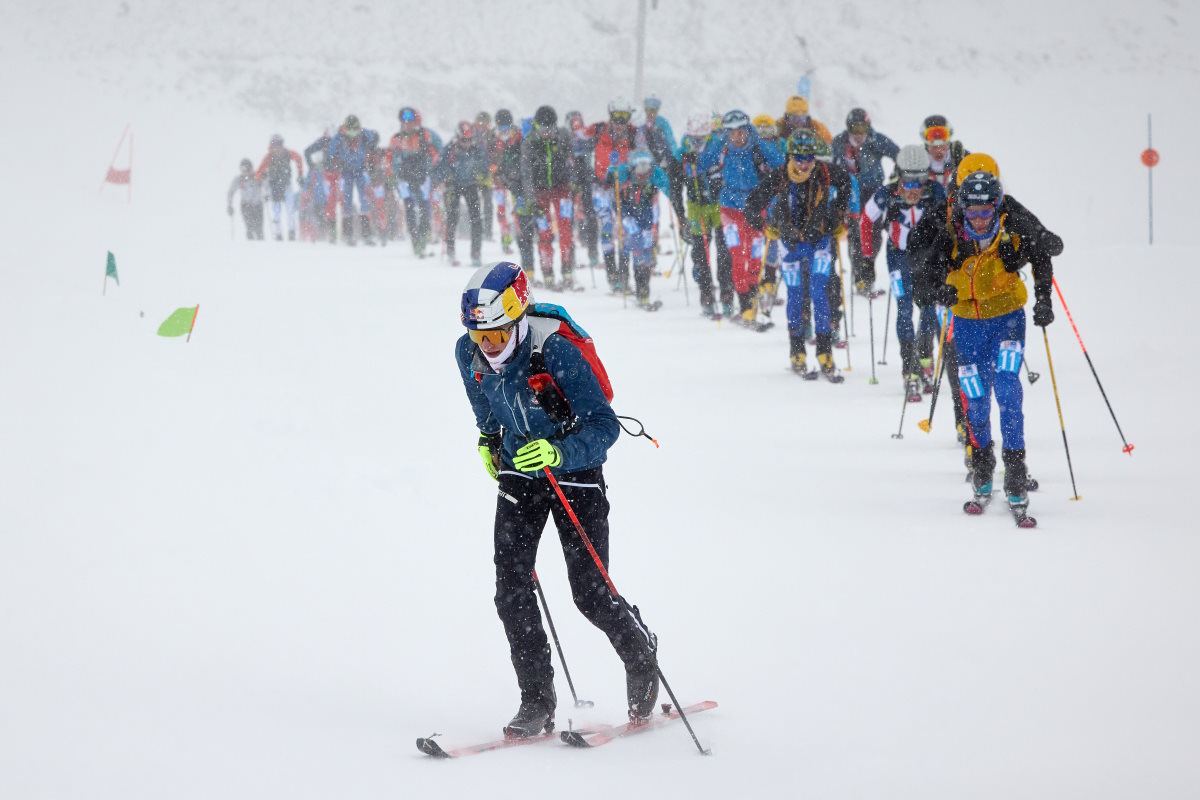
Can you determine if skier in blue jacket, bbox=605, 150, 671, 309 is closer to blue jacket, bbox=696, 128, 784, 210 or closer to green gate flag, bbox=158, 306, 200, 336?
blue jacket, bbox=696, 128, 784, 210

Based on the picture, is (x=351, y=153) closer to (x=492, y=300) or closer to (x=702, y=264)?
(x=702, y=264)

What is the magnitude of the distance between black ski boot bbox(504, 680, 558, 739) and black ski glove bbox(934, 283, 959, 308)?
3.63 metres

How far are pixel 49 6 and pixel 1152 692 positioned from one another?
2039 inches

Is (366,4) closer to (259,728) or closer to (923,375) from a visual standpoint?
(923,375)

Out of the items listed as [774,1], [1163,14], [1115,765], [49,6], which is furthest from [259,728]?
[1163,14]

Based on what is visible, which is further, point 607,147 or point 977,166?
point 607,147

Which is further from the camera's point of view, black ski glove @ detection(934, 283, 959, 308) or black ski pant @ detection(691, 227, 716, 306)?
black ski pant @ detection(691, 227, 716, 306)

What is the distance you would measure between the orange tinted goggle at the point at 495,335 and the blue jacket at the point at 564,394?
0.07m

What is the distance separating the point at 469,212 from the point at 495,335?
14.5 meters

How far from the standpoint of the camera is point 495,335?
431 cm

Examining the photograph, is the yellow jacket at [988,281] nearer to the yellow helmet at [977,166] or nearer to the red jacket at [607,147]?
the yellow helmet at [977,166]

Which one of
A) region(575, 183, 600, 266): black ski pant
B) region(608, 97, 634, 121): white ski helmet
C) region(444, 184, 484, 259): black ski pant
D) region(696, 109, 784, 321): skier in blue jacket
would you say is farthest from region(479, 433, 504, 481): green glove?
region(444, 184, 484, 259): black ski pant

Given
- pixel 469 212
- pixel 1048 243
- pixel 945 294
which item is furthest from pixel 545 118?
pixel 1048 243

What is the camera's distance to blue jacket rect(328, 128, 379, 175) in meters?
22.6
